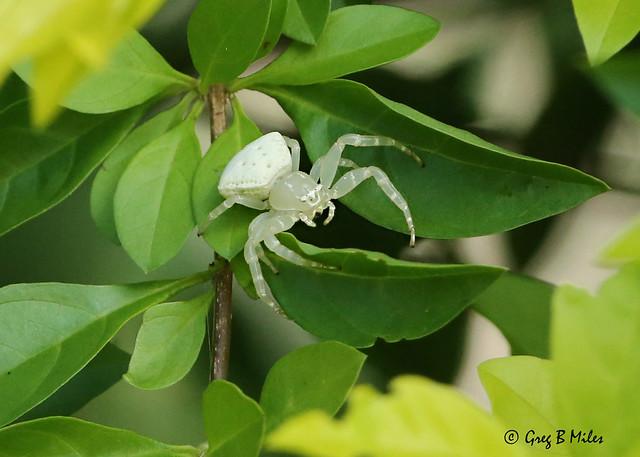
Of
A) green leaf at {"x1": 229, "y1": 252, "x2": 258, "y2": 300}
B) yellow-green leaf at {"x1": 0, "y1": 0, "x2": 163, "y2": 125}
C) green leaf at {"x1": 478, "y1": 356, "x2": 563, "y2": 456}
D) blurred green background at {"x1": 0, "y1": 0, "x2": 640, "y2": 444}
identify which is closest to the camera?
yellow-green leaf at {"x1": 0, "y1": 0, "x2": 163, "y2": 125}

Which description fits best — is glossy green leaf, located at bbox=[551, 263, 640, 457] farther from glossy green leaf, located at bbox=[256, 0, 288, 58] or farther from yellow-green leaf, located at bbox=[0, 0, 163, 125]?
glossy green leaf, located at bbox=[256, 0, 288, 58]

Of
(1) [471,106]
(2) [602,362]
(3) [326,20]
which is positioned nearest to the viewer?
(2) [602,362]

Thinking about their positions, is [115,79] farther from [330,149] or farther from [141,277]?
[141,277]

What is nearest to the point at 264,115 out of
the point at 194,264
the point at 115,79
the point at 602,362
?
the point at 194,264

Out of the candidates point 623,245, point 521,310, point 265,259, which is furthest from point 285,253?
point 623,245

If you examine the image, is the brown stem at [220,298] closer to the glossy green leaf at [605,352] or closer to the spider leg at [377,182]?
the spider leg at [377,182]

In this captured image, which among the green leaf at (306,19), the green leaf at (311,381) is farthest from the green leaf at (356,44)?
the green leaf at (311,381)

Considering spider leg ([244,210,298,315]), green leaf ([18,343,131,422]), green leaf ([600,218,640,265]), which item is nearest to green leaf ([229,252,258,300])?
spider leg ([244,210,298,315])
